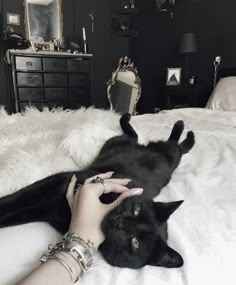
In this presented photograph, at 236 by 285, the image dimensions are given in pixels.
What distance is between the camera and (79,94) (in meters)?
3.60

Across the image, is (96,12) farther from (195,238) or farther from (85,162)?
(195,238)

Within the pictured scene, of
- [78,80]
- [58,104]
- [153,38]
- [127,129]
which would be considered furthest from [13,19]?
[127,129]

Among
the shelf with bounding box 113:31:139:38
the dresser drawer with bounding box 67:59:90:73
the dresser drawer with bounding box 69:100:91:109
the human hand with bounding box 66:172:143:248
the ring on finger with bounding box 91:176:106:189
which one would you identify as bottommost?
the dresser drawer with bounding box 69:100:91:109

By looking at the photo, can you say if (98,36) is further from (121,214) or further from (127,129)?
(121,214)

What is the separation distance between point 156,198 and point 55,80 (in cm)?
285

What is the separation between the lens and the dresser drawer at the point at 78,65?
3.44 meters

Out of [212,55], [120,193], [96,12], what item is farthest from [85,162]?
[96,12]

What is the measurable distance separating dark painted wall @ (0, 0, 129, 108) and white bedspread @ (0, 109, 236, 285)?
2772 mm

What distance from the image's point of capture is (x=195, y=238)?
0.64 m

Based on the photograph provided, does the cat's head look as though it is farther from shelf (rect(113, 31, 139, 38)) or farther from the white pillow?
shelf (rect(113, 31, 139, 38))

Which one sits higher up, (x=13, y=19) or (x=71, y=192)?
(x=13, y=19)

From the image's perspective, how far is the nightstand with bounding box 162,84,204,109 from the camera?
3.41 metres

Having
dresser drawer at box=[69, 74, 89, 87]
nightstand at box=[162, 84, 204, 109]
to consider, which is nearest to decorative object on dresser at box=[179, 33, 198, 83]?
nightstand at box=[162, 84, 204, 109]

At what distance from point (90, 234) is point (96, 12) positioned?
4178 millimetres
